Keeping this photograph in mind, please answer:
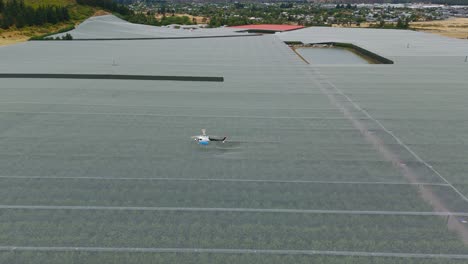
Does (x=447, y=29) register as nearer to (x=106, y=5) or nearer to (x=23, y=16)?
(x=106, y=5)

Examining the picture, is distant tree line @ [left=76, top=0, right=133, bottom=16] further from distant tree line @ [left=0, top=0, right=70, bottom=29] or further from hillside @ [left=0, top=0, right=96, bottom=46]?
distant tree line @ [left=0, top=0, right=70, bottom=29]

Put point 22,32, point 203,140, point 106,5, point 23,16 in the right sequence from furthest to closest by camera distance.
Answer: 1. point 106,5
2. point 23,16
3. point 22,32
4. point 203,140

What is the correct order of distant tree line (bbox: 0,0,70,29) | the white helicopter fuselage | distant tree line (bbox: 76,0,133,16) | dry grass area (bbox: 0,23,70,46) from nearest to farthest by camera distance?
the white helicopter fuselage < dry grass area (bbox: 0,23,70,46) < distant tree line (bbox: 0,0,70,29) < distant tree line (bbox: 76,0,133,16)

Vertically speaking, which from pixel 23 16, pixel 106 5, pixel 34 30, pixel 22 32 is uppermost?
pixel 106 5

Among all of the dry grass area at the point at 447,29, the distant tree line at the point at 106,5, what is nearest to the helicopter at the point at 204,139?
the dry grass area at the point at 447,29

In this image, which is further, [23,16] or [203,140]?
[23,16]

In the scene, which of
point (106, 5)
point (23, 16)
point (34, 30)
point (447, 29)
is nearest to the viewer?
point (34, 30)

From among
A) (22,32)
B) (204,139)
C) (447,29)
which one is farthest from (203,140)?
(447,29)

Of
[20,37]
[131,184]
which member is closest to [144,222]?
[131,184]

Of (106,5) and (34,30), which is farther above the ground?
(106,5)

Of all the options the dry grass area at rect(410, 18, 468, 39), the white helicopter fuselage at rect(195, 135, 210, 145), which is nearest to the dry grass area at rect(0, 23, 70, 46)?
the white helicopter fuselage at rect(195, 135, 210, 145)

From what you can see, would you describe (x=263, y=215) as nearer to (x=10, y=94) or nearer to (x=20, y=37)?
(x=10, y=94)
